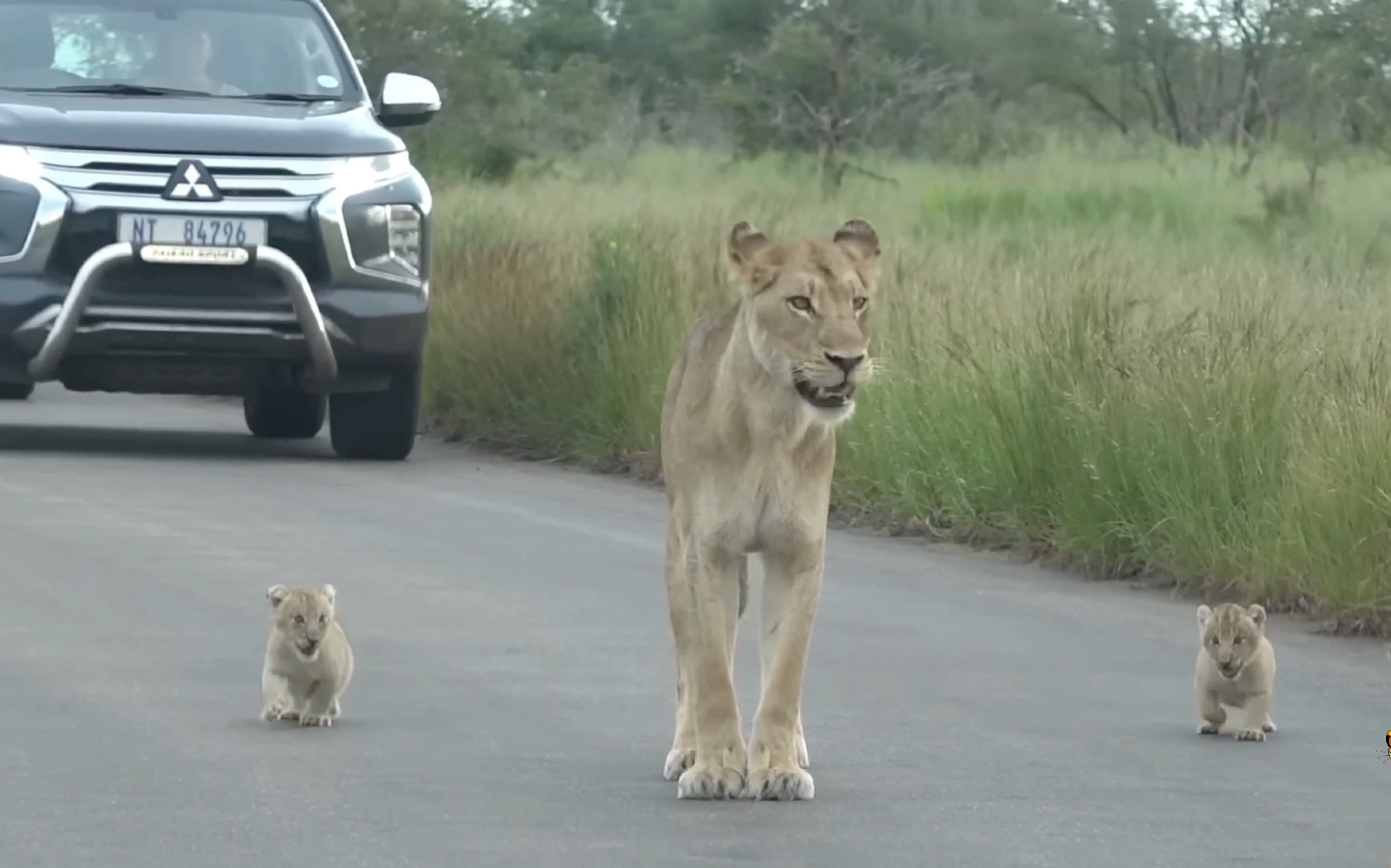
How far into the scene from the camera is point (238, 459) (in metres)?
14.4

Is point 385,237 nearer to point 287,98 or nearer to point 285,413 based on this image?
point 287,98

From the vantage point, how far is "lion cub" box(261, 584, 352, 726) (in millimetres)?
7945

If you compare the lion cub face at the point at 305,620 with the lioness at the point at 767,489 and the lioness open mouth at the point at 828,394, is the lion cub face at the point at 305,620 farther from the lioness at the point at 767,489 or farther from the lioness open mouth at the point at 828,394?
the lioness open mouth at the point at 828,394

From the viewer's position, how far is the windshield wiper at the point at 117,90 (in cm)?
1416

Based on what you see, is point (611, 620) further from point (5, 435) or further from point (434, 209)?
point (434, 209)

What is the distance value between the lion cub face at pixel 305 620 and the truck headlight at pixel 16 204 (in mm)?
5639

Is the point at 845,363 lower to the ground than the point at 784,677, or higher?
higher

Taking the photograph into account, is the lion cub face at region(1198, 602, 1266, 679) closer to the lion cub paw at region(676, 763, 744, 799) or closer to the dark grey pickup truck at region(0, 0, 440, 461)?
the lion cub paw at region(676, 763, 744, 799)

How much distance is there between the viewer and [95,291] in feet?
43.9

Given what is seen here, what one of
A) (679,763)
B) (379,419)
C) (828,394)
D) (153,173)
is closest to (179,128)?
(153,173)

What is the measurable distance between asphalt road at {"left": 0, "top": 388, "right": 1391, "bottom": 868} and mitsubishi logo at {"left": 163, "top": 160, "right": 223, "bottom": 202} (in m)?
1.26

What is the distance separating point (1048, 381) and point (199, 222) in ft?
11.6

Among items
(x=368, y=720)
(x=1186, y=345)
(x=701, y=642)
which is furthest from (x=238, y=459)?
(x=701, y=642)

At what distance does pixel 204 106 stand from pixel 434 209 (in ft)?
25.6
